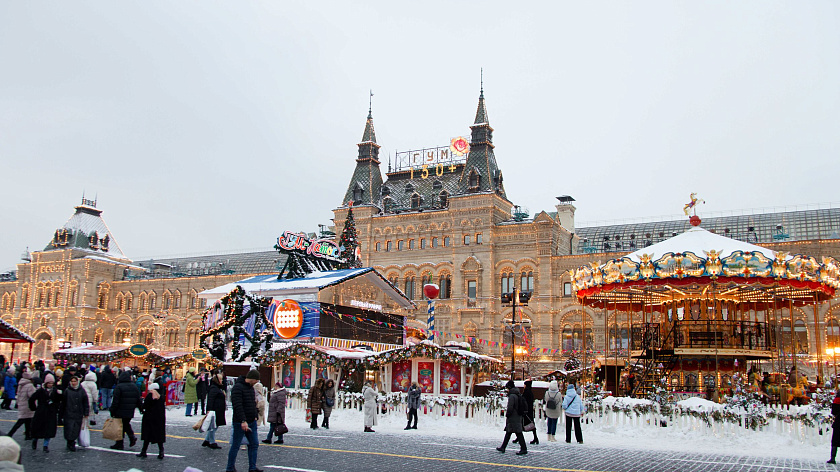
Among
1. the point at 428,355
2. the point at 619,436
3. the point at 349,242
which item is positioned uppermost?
the point at 349,242

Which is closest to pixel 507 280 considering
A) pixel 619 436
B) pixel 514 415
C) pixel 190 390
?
pixel 190 390

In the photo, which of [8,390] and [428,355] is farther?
[428,355]

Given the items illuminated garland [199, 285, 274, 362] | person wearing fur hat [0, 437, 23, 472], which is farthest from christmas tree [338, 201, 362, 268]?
person wearing fur hat [0, 437, 23, 472]

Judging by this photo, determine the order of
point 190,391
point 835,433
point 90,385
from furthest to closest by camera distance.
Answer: point 190,391, point 90,385, point 835,433

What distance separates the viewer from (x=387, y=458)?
527 inches

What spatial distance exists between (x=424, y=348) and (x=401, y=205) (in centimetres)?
3285

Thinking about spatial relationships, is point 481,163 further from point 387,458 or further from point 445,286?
point 387,458

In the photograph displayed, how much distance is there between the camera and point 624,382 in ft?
85.0

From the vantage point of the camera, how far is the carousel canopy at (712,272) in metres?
21.8

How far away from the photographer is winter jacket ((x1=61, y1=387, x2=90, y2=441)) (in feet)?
44.2

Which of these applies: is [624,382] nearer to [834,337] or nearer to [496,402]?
[496,402]

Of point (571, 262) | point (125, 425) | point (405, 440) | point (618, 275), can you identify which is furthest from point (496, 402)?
point (571, 262)

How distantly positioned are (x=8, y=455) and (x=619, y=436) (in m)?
14.7

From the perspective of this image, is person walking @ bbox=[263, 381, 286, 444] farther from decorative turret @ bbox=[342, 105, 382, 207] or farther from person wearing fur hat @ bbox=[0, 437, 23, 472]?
decorative turret @ bbox=[342, 105, 382, 207]
